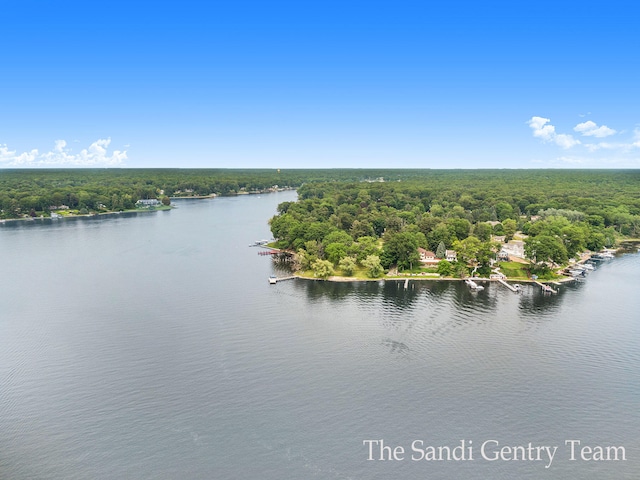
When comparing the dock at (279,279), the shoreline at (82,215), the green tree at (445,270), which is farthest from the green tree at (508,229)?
the shoreline at (82,215)

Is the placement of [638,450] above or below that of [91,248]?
below

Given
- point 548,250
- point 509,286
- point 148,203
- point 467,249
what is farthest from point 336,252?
point 148,203

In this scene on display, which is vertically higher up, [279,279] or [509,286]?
[279,279]

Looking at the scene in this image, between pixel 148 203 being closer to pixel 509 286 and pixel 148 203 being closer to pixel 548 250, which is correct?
pixel 509 286

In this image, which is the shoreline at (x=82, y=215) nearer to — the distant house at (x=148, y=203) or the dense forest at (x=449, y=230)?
the distant house at (x=148, y=203)

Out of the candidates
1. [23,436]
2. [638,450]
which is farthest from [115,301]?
[638,450]

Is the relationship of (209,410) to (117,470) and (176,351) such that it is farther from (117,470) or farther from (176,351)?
(176,351)
